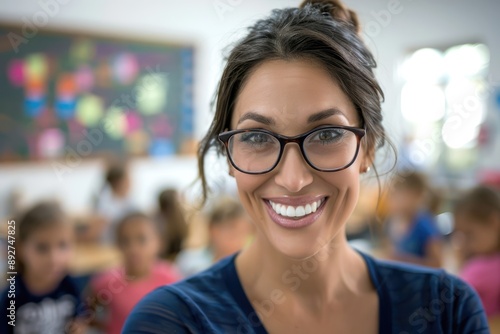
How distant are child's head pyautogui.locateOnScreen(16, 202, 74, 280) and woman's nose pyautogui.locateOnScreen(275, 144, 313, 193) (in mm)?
1635

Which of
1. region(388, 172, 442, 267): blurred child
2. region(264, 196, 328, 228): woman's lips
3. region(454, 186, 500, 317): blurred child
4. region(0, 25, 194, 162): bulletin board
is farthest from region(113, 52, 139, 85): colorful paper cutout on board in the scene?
region(264, 196, 328, 228): woman's lips

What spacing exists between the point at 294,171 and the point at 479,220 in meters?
1.84

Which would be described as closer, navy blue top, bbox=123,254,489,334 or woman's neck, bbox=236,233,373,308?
navy blue top, bbox=123,254,489,334

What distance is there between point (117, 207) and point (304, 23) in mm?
3055

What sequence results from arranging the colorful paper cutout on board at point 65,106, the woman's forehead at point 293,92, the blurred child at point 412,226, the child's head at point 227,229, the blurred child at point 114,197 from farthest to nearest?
the colorful paper cutout on board at point 65,106 → the blurred child at point 114,197 → the blurred child at point 412,226 → the child's head at point 227,229 → the woman's forehead at point 293,92

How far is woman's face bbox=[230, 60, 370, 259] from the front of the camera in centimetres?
92

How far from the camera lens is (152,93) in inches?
222

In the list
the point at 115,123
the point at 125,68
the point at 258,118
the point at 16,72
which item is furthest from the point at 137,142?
the point at 258,118

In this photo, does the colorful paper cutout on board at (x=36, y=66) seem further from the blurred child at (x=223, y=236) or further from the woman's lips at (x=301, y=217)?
the woman's lips at (x=301, y=217)

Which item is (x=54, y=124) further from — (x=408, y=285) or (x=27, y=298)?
(x=408, y=285)

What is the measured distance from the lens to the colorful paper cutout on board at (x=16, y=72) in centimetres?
465

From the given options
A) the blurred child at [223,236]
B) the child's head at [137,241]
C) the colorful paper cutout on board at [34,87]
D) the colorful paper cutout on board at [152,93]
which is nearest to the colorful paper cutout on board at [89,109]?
the colorful paper cutout on board at [34,87]

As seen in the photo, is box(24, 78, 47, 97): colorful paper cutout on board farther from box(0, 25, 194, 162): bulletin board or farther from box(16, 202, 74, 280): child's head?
box(16, 202, 74, 280): child's head

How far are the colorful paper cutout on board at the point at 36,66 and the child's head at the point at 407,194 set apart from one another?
3390mm
